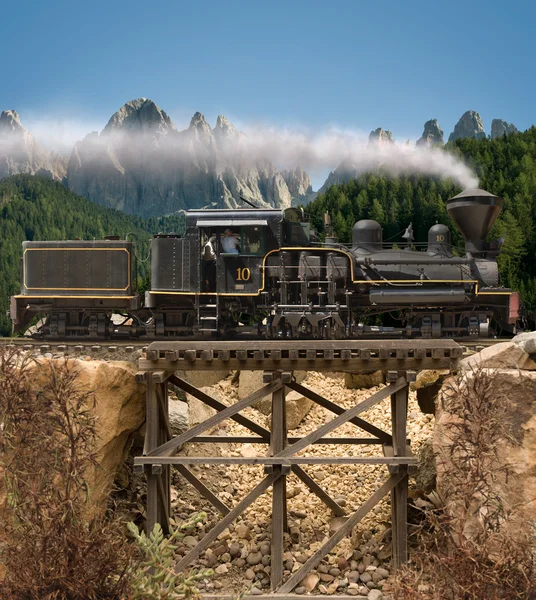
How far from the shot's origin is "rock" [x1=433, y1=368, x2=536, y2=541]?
830 cm

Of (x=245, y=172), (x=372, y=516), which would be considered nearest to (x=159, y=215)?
(x=245, y=172)

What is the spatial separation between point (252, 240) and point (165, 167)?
90.1 metres

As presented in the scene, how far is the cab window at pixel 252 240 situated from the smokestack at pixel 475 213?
17.8 feet

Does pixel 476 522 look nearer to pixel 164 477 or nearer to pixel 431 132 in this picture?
pixel 164 477

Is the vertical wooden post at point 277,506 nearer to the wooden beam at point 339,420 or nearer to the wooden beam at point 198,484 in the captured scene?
the wooden beam at point 339,420

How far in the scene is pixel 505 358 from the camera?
30.2 ft

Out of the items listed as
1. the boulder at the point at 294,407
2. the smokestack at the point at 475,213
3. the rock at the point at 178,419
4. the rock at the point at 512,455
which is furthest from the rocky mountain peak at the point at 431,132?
the rock at the point at 512,455

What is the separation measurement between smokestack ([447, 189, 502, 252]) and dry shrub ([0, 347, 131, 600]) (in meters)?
11.2

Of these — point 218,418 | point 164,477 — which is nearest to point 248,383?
point 164,477

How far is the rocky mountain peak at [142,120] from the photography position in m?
108

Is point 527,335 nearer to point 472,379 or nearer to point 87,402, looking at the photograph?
point 472,379

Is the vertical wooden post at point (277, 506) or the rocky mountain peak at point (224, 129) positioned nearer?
the vertical wooden post at point (277, 506)

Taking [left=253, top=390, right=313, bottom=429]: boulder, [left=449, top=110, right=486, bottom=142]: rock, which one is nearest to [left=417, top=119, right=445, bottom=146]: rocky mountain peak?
[left=449, top=110, right=486, bottom=142]: rock

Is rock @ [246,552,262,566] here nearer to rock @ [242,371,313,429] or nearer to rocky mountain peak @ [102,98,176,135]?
rock @ [242,371,313,429]
